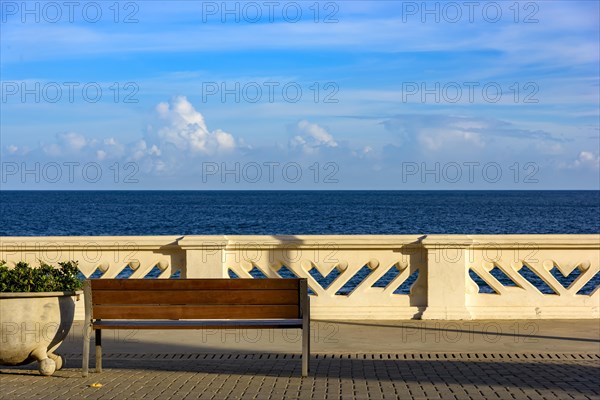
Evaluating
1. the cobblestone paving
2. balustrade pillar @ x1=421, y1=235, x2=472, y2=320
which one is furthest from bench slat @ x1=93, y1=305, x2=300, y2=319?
balustrade pillar @ x1=421, y1=235, x2=472, y2=320

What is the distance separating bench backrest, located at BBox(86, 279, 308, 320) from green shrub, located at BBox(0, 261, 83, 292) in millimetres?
400

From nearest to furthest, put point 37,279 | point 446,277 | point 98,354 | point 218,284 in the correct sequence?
point 218,284 → point 37,279 → point 98,354 → point 446,277

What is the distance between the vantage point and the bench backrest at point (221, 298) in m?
8.63

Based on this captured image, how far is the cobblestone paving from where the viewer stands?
781 cm

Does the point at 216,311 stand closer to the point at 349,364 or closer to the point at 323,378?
the point at 323,378

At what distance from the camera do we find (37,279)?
879cm

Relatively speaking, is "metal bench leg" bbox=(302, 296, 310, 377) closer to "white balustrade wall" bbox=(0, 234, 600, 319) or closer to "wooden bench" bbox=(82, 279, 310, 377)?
"wooden bench" bbox=(82, 279, 310, 377)

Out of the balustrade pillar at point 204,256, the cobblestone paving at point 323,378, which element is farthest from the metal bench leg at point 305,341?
the balustrade pillar at point 204,256

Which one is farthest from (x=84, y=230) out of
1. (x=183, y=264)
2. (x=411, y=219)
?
(x=183, y=264)

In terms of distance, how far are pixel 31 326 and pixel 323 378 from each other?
2587 mm

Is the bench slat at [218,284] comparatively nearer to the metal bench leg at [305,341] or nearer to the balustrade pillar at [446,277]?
the metal bench leg at [305,341]

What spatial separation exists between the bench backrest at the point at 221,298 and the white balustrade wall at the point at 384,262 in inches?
142

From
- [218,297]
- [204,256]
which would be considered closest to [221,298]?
[218,297]

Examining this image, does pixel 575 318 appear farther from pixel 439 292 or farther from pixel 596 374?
Result: pixel 596 374
